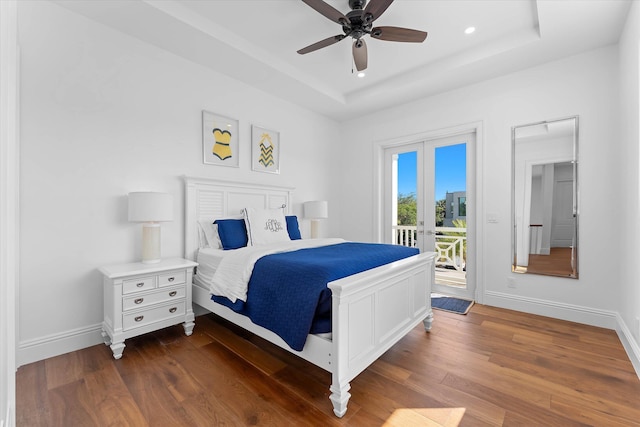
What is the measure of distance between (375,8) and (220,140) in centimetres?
216

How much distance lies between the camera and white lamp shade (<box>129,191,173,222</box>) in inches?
97.9

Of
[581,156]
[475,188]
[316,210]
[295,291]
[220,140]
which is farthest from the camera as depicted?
[316,210]

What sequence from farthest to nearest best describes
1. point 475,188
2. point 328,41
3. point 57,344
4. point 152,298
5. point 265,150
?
point 265,150 → point 475,188 → point 328,41 → point 152,298 → point 57,344

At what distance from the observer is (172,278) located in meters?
2.58

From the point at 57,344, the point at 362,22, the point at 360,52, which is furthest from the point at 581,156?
the point at 57,344

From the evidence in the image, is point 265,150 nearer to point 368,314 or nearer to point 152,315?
point 152,315

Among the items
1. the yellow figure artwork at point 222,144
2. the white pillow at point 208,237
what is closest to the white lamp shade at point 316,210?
the yellow figure artwork at point 222,144

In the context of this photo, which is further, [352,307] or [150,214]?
[150,214]

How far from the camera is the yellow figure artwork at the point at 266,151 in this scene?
392cm

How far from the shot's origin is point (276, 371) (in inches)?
81.7

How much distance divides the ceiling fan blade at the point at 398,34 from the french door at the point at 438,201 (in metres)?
1.85

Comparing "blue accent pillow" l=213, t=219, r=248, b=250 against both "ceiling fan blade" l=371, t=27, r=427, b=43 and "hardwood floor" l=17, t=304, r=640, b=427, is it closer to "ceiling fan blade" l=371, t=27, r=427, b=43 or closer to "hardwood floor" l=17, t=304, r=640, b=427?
"hardwood floor" l=17, t=304, r=640, b=427

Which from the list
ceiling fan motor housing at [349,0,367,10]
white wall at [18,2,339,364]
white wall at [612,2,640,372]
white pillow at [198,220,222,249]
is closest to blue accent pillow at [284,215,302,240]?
white pillow at [198,220,222,249]

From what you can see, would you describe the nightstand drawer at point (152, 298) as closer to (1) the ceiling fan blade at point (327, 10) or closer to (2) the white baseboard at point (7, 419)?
(2) the white baseboard at point (7, 419)
